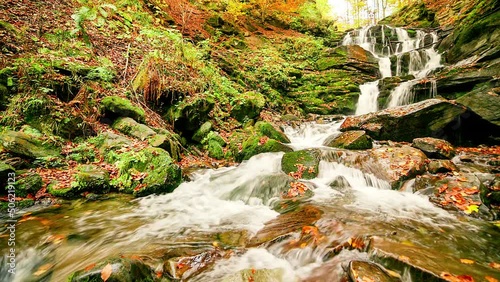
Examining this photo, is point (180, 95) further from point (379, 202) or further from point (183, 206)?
point (379, 202)

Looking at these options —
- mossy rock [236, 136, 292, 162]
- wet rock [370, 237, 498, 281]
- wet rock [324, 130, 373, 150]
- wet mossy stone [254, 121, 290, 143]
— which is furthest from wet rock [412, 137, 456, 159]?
wet rock [370, 237, 498, 281]

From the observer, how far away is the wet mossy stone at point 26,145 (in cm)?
445

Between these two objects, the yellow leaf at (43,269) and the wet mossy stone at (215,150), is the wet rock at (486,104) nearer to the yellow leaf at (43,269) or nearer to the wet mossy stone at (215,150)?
the wet mossy stone at (215,150)

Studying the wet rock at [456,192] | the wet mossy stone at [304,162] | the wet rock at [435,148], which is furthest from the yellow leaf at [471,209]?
the wet mossy stone at [304,162]

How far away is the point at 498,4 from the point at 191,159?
12536 millimetres

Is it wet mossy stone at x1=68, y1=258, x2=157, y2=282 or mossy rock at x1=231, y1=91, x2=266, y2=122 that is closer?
wet mossy stone at x1=68, y1=258, x2=157, y2=282

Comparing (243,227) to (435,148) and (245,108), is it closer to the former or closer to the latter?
(435,148)

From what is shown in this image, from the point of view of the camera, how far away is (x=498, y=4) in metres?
9.16

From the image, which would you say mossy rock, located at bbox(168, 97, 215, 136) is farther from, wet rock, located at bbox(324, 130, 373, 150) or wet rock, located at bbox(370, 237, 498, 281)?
wet rock, located at bbox(370, 237, 498, 281)

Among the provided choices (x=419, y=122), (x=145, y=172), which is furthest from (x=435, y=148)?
(x=145, y=172)

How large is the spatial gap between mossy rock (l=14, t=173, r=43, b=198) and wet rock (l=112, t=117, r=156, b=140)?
6.88 ft

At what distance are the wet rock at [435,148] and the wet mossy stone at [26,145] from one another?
8562 mm

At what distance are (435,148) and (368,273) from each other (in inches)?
220

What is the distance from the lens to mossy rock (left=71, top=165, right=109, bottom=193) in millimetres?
4609
